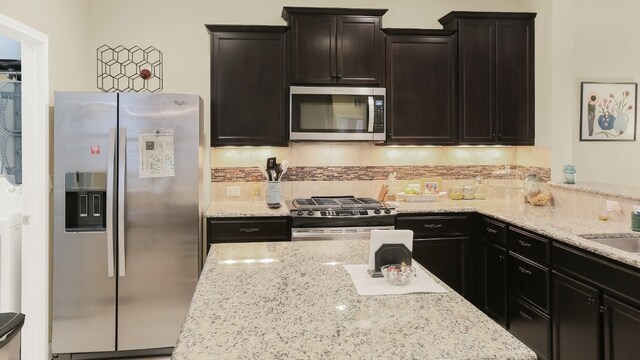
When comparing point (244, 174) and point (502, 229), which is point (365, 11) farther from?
point (502, 229)

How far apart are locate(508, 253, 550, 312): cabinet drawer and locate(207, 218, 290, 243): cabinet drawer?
1.65m

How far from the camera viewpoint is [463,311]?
138cm

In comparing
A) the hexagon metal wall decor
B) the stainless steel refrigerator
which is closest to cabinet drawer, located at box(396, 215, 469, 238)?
the stainless steel refrigerator

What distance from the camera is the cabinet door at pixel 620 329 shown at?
6.72ft

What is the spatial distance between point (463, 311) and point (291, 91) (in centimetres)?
271

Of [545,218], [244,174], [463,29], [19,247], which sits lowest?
[19,247]

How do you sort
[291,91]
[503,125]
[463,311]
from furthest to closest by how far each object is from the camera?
1. [503,125]
2. [291,91]
3. [463,311]

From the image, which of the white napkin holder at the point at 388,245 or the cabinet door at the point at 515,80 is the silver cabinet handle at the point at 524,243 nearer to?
the cabinet door at the point at 515,80

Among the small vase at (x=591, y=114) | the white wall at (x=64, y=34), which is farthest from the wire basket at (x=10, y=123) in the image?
Answer: the small vase at (x=591, y=114)

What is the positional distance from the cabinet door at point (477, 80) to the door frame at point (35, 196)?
127 inches

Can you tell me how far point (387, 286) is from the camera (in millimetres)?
1591

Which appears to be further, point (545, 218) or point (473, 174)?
point (473, 174)

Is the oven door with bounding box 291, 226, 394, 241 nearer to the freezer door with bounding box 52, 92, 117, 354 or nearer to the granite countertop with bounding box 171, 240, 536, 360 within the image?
the freezer door with bounding box 52, 92, 117, 354

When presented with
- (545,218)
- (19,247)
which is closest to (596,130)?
(545,218)
